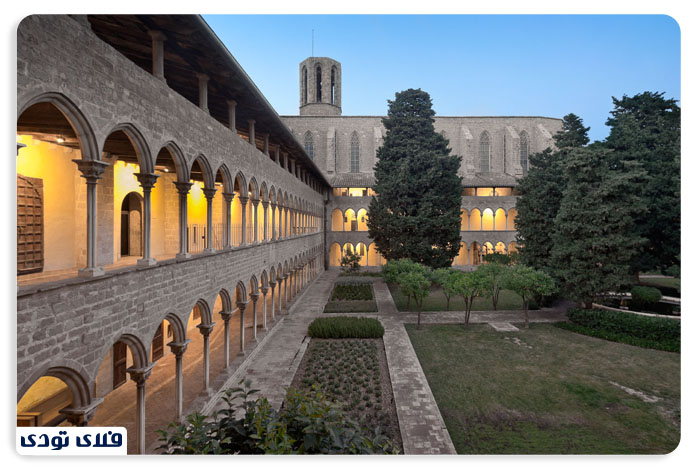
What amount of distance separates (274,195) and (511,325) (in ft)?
38.0

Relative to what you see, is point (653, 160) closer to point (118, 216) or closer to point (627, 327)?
point (627, 327)

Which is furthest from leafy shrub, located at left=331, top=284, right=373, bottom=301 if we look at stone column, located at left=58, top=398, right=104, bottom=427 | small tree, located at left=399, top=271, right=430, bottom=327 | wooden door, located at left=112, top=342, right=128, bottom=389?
stone column, located at left=58, top=398, right=104, bottom=427

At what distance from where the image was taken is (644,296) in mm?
16422

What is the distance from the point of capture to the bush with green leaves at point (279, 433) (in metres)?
3.21

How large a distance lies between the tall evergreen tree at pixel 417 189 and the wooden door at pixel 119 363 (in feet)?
55.6

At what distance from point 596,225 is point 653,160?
4.20 meters

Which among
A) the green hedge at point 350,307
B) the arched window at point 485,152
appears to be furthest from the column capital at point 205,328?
the arched window at point 485,152

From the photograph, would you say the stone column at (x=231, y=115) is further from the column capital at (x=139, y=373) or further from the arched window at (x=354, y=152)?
the arched window at (x=354, y=152)

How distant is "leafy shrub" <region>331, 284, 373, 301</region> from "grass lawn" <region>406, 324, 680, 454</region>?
23.7 ft

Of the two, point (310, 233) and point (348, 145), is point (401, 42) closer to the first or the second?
point (310, 233)

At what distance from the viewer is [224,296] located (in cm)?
1002

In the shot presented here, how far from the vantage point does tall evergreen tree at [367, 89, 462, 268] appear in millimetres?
23531
